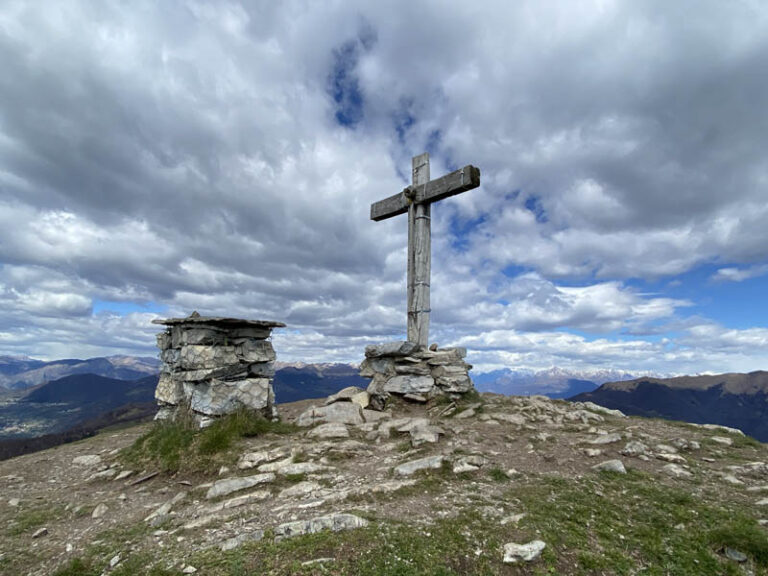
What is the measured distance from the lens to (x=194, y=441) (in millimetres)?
9883

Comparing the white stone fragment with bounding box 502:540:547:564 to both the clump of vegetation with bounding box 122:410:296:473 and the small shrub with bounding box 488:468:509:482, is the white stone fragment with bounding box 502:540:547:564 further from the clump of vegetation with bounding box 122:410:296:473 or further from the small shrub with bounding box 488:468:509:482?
the clump of vegetation with bounding box 122:410:296:473

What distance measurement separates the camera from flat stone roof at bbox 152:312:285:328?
11.4 m

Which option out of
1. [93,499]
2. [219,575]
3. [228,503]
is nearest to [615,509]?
[219,575]

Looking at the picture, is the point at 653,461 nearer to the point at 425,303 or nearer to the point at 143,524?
the point at 425,303

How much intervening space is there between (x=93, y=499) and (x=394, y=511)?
24.0 ft

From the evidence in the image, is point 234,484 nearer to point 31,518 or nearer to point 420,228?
point 31,518

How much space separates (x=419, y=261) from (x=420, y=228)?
1412 millimetres

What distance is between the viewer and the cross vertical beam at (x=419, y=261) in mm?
15203

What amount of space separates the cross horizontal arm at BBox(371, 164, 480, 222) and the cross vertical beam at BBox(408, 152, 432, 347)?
0.71 feet

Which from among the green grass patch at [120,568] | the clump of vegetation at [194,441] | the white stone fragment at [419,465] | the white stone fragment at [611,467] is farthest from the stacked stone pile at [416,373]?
the green grass patch at [120,568]

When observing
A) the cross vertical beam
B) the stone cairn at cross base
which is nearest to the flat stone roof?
the stone cairn at cross base

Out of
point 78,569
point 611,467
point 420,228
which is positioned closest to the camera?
point 78,569

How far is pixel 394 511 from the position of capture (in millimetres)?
5965

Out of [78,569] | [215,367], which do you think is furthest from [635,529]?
[215,367]
